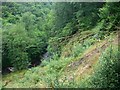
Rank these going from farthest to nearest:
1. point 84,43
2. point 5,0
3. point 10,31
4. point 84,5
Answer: point 5,0 → point 10,31 → point 84,5 → point 84,43

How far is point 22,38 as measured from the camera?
27750 mm

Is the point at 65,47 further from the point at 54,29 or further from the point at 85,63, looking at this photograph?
the point at 54,29

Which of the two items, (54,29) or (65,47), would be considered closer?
(65,47)

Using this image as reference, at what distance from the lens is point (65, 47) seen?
18.2 m

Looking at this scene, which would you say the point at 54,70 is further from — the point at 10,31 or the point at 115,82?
the point at 10,31

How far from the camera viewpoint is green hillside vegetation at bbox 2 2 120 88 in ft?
29.4

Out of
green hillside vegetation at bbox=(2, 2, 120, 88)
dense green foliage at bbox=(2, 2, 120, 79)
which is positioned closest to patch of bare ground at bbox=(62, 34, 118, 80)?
green hillside vegetation at bbox=(2, 2, 120, 88)

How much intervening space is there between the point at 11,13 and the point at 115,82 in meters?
33.4

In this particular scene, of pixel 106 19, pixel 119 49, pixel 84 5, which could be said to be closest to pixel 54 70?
pixel 106 19

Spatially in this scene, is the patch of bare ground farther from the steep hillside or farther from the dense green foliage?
the dense green foliage

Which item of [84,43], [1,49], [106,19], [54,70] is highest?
[106,19]

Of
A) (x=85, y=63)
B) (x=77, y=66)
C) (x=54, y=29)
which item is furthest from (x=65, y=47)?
(x=54, y=29)

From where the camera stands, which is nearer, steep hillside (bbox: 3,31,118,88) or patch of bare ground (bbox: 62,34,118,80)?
steep hillside (bbox: 3,31,118,88)

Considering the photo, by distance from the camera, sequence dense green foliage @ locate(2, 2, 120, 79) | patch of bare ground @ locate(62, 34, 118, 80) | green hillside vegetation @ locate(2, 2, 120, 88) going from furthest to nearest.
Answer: dense green foliage @ locate(2, 2, 120, 79) → patch of bare ground @ locate(62, 34, 118, 80) → green hillside vegetation @ locate(2, 2, 120, 88)
